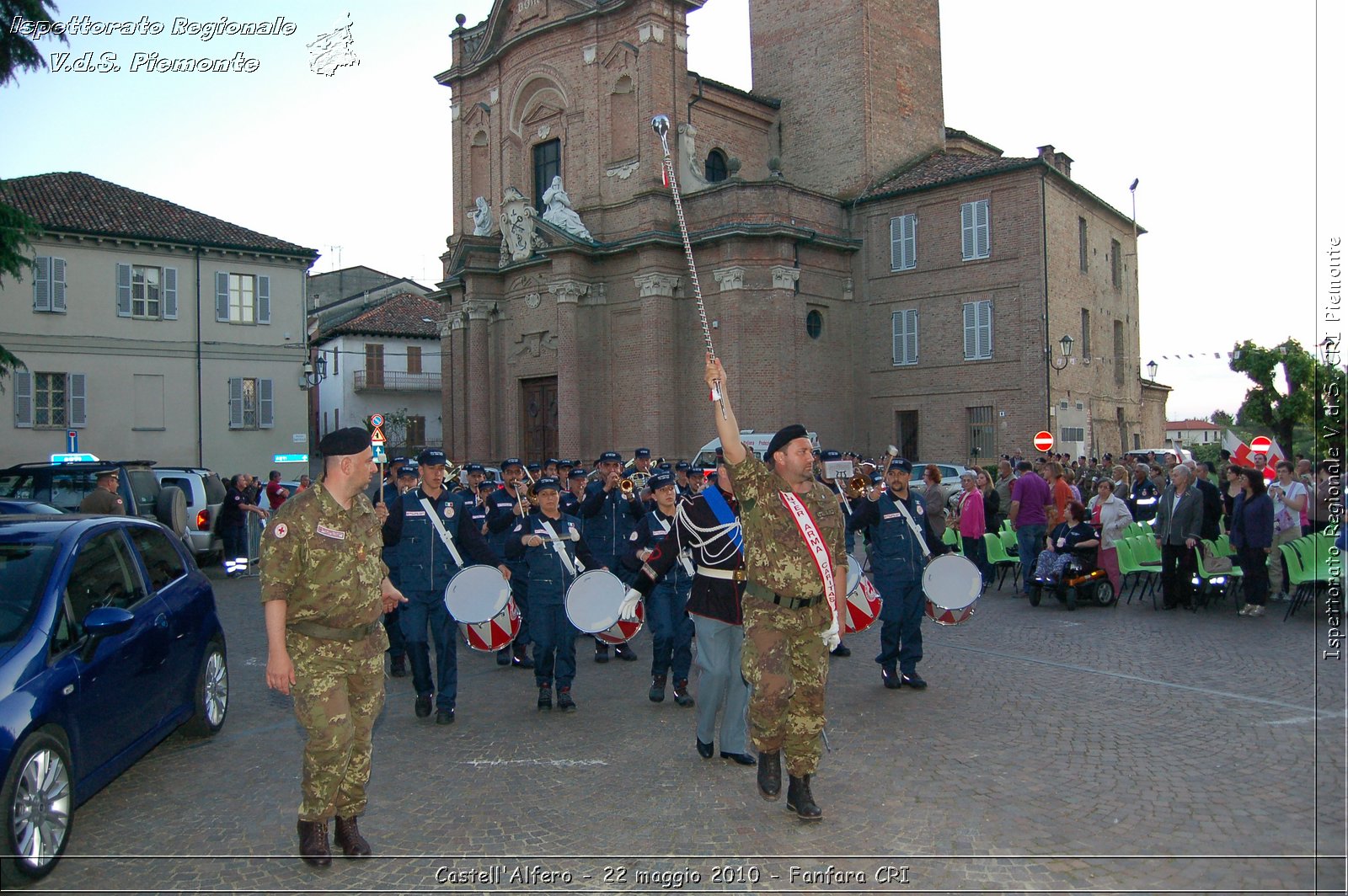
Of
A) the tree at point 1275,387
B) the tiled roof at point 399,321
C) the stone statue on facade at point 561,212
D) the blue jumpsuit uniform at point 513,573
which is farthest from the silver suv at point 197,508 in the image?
the tree at point 1275,387

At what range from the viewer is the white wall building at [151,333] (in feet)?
107

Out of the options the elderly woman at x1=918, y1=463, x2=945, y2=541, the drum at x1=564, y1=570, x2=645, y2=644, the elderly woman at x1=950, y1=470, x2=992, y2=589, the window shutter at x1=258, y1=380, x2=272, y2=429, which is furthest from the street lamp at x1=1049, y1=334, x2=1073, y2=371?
the window shutter at x1=258, y1=380, x2=272, y2=429

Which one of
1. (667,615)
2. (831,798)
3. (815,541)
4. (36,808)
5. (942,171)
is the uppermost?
(942,171)

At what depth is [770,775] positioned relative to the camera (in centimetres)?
548

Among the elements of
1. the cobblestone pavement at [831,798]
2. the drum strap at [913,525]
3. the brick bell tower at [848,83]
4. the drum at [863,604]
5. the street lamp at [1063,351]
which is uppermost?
the brick bell tower at [848,83]

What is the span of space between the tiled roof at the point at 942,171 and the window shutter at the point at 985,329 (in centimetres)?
417

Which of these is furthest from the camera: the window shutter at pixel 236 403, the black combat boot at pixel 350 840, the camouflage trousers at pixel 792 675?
the window shutter at pixel 236 403

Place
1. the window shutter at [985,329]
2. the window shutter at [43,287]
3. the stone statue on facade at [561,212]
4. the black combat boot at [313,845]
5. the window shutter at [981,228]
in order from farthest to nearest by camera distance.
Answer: the stone statue on facade at [561,212] → the window shutter at [43,287] → the window shutter at [981,228] → the window shutter at [985,329] → the black combat boot at [313,845]

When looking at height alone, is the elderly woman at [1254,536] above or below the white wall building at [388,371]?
below

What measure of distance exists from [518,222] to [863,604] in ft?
96.4

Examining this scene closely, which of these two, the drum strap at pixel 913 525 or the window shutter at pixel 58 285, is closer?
the drum strap at pixel 913 525

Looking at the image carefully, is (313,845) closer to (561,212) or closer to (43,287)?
(561,212)

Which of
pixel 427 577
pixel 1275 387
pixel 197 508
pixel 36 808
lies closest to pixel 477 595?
pixel 427 577

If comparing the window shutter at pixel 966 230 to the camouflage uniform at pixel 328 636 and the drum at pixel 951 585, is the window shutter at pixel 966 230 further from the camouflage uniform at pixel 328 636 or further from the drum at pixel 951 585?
the camouflage uniform at pixel 328 636
